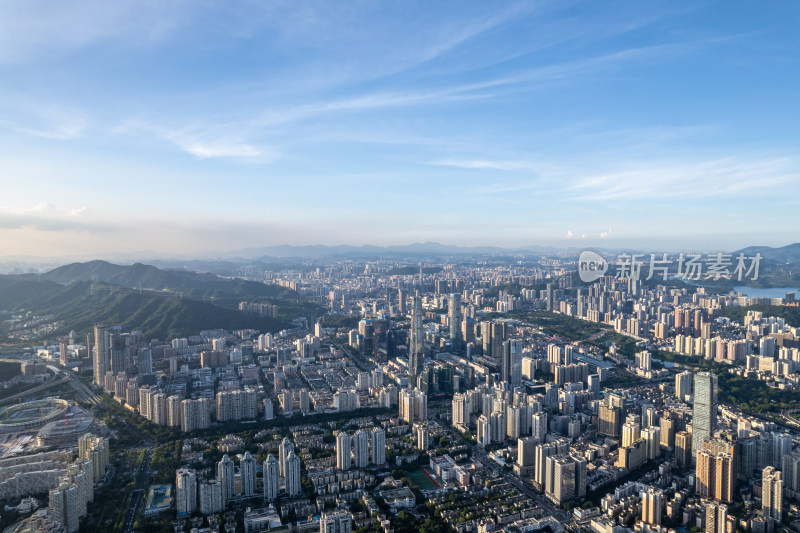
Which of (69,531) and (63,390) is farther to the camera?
(63,390)

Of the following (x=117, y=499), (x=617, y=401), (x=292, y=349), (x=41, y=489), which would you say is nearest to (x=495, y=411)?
(x=617, y=401)

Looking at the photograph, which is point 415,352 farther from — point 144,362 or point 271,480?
point 144,362

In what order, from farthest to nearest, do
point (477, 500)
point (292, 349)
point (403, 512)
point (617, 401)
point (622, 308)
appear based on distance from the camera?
point (622, 308)
point (292, 349)
point (617, 401)
point (477, 500)
point (403, 512)

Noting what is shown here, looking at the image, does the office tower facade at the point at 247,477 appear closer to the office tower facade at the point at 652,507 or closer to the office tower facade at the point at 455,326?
the office tower facade at the point at 652,507

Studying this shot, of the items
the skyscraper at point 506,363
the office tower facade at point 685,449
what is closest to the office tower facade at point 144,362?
the skyscraper at point 506,363

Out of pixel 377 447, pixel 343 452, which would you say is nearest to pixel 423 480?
A: pixel 377 447

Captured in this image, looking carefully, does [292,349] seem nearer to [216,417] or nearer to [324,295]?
[216,417]

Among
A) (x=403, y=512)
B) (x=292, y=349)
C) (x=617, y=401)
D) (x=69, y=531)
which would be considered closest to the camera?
(x=69, y=531)
